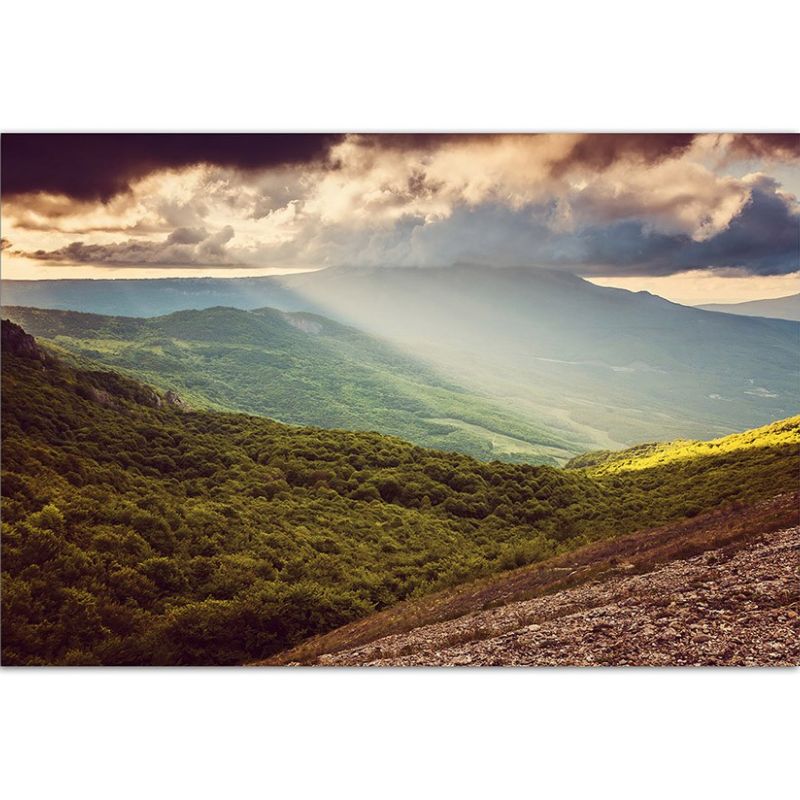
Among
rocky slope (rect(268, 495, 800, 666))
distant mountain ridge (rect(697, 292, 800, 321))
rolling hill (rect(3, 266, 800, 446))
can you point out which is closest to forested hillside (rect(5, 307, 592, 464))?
rolling hill (rect(3, 266, 800, 446))

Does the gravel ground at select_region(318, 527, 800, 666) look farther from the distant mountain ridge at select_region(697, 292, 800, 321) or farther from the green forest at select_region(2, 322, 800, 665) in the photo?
the distant mountain ridge at select_region(697, 292, 800, 321)

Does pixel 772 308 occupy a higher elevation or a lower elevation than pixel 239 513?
higher

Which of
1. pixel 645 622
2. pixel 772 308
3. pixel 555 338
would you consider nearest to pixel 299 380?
pixel 555 338

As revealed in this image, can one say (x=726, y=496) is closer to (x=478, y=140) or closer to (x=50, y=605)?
(x=478, y=140)

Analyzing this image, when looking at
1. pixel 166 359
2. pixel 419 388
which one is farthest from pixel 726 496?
pixel 166 359

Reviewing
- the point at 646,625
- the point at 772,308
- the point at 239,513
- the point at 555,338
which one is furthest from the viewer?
the point at 555,338

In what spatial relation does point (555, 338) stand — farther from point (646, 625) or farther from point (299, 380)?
point (646, 625)
